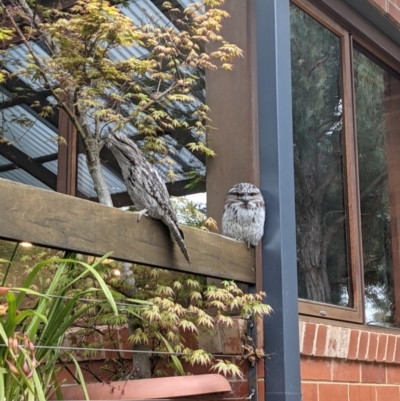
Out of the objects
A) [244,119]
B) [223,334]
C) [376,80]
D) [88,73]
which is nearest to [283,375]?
[223,334]

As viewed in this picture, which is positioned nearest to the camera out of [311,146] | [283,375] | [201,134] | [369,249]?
[283,375]

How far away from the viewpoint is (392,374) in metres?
3.86

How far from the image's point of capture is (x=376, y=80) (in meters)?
4.39

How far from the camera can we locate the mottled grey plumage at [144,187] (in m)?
2.70

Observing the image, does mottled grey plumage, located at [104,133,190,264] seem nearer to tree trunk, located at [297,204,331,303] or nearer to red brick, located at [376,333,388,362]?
tree trunk, located at [297,204,331,303]

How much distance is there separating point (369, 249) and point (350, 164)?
1.58 feet

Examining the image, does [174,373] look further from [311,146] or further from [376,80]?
[376,80]

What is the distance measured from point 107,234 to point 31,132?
2234 millimetres

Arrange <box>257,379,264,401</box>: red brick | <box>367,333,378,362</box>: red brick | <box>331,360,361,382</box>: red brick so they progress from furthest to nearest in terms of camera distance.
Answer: <box>367,333,378,362</box>: red brick < <box>331,360,361,382</box>: red brick < <box>257,379,264,401</box>: red brick

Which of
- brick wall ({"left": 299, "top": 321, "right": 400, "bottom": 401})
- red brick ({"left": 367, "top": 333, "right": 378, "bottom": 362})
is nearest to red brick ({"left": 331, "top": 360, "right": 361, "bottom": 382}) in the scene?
brick wall ({"left": 299, "top": 321, "right": 400, "bottom": 401})

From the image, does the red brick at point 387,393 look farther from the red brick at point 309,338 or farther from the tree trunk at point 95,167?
the tree trunk at point 95,167

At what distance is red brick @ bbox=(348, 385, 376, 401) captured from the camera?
137 inches

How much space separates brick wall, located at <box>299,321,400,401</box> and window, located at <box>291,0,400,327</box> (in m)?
0.12

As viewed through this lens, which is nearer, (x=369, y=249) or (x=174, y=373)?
(x=174, y=373)
